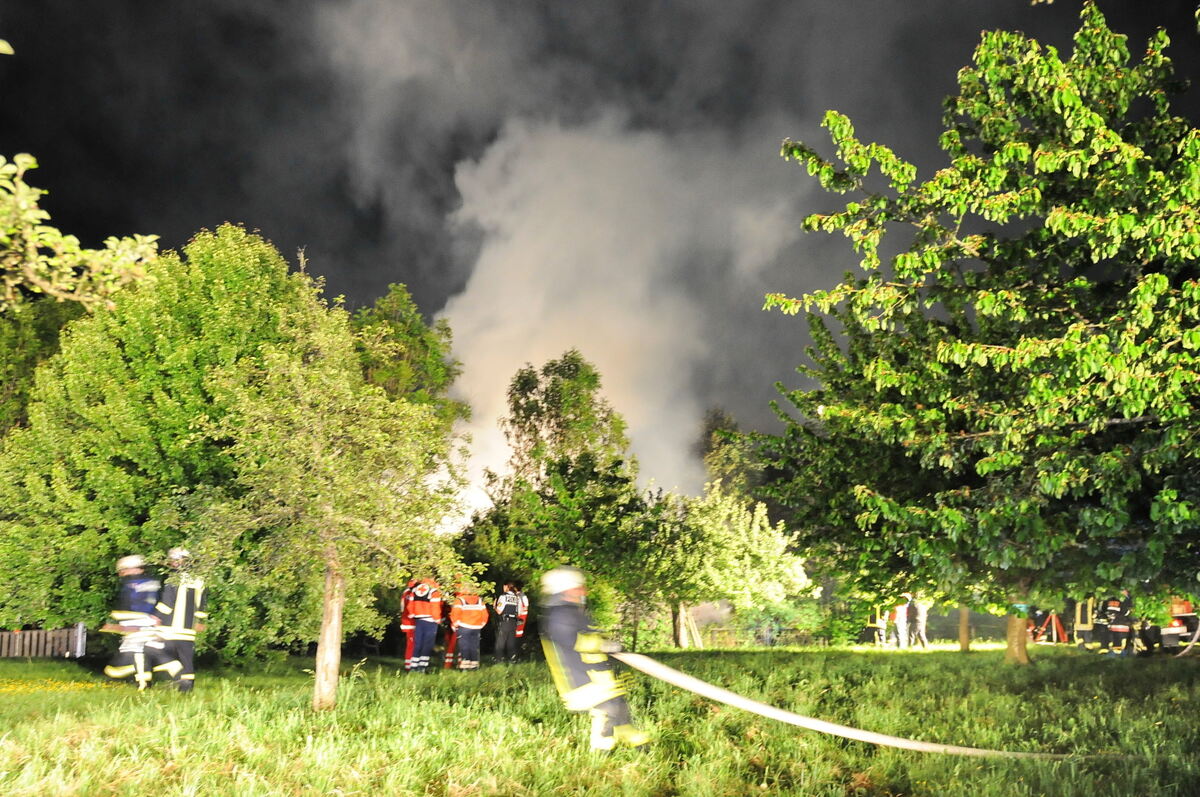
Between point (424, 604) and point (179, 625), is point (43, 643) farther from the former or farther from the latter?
point (179, 625)

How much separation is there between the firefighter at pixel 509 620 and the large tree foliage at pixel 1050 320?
1472 centimetres

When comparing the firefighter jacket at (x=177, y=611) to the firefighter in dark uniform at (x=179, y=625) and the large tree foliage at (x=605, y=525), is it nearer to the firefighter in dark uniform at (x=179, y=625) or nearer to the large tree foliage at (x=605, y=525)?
the firefighter in dark uniform at (x=179, y=625)

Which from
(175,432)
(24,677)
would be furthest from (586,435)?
(24,677)

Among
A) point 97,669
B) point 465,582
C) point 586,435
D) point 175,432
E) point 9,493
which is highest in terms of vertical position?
point 586,435

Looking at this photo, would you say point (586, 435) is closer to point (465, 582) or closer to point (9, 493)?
point (9, 493)

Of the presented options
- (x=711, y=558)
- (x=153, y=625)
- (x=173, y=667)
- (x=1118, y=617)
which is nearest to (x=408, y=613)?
→ (x=173, y=667)

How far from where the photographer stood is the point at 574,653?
776cm

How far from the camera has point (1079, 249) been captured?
9211 millimetres

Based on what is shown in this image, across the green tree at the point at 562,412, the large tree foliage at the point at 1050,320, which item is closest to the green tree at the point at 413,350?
the green tree at the point at 562,412

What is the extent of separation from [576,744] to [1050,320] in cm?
642

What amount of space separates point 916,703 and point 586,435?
24.0 m

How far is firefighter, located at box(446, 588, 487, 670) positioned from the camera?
20.4m

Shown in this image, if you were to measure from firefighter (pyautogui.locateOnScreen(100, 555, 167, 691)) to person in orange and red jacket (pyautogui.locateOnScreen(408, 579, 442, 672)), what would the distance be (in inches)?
246

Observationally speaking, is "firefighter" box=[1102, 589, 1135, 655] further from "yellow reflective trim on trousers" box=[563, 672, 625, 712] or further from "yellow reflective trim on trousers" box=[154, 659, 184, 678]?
"yellow reflective trim on trousers" box=[154, 659, 184, 678]
